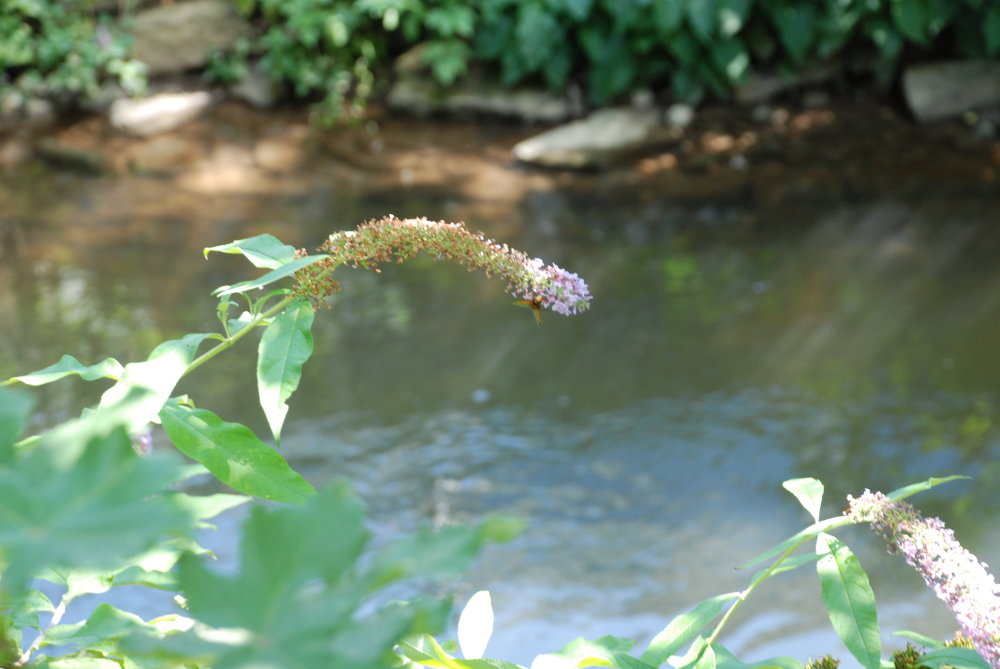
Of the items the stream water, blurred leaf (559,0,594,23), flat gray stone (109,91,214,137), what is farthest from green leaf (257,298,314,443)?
flat gray stone (109,91,214,137)

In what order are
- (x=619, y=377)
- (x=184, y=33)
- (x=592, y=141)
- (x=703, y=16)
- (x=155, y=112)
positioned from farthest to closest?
(x=184, y=33)
(x=155, y=112)
(x=703, y=16)
(x=592, y=141)
(x=619, y=377)

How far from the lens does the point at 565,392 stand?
10.7 ft

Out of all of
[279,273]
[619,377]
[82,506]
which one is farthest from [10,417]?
[619,377]

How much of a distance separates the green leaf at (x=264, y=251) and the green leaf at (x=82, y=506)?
47cm

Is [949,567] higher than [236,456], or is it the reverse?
[236,456]

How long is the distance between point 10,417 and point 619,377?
3.04 m

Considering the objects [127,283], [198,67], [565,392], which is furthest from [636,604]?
[198,67]

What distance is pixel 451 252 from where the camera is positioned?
910 millimetres

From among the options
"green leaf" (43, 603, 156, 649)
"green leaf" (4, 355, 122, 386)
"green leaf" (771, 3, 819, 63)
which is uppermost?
"green leaf" (4, 355, 122, 386)

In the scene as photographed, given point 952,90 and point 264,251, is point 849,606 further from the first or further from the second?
point 952,90

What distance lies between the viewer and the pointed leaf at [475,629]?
85 centimetres

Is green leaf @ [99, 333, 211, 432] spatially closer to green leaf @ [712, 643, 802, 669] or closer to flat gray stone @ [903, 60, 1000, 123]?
green leaf @ [712, 643, 802, 669]

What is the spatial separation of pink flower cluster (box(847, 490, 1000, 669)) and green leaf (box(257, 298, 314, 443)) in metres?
0.50

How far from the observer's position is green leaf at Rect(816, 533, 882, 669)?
0.77 m
